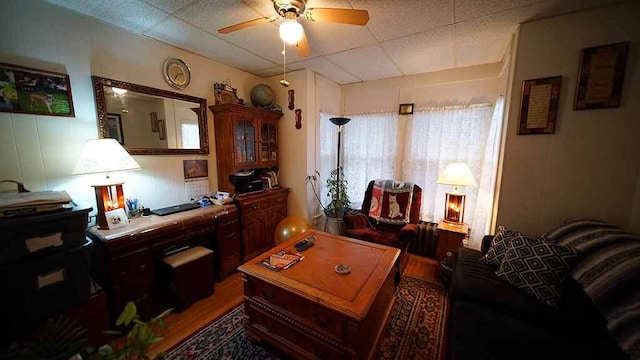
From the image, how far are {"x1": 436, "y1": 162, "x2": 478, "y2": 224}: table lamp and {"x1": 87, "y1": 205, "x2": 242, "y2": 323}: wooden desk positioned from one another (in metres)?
2.38

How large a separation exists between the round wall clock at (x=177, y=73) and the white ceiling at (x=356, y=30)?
0.58 feet

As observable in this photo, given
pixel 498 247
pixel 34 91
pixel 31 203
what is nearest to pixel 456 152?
pixel 498 247

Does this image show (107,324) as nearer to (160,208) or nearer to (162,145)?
(160,208)

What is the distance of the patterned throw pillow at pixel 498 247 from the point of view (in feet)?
5.68

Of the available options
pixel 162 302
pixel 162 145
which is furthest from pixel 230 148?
pixel 162 302

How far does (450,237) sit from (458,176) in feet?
2.12

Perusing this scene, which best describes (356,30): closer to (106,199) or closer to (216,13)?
(216,13)

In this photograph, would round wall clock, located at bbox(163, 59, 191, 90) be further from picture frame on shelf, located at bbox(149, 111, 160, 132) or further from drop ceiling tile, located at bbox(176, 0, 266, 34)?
drop ceiling tile, located at bbox(176, 0, 266, 34)

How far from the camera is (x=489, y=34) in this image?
204 cm

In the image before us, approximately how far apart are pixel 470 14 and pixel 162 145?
2870 mm

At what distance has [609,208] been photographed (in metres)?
1.71

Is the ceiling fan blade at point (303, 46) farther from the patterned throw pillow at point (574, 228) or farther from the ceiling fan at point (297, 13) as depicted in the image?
the patterned throw pillow at point (574, 228)

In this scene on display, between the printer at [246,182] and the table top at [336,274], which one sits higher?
the printer at [246,182]

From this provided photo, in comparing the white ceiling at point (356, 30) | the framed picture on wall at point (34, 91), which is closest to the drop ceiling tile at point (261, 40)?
the white ceiling at point (356, 30)
